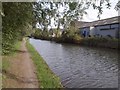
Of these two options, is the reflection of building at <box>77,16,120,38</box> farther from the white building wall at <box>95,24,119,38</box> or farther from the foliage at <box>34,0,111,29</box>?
the foliage at <box>34,0,111,29</box>

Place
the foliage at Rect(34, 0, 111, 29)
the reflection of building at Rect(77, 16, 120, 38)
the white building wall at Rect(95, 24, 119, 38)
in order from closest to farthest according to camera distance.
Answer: the foliage at Rect(34, 0, 111, 29)
the reflection of building at Rect(77, 16, 120, 38)
the white building wall at Rect(95, 24, 119, 38)

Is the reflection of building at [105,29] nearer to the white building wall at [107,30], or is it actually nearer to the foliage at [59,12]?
the white building wall at [107,30]

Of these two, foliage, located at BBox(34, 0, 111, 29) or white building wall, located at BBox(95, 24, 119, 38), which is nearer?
foliage, located at BBox(34, 0, 111, 29)

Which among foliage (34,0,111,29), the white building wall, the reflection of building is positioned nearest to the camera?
foliage (34,0,111,29)

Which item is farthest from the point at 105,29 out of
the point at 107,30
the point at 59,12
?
the point at 59,12

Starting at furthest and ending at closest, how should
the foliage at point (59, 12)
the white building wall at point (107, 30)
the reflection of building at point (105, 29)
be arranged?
the white building wall at point (107, 30) → the reflection of building at point (105, 29) → the foliage at point (59, 12)

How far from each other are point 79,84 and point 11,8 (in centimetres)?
630

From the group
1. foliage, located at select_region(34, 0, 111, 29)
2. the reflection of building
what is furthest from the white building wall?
foliage, located at select_region(34, 0, 111, 29)

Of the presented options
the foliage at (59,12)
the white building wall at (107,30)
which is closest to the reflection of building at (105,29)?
the white building wall at (107,30)

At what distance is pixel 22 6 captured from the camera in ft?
37.6

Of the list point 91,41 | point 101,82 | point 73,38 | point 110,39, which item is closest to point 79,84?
point 101,82

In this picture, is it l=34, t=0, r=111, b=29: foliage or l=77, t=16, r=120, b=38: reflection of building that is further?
l=77, t=16, r=120, b=38: reflection of building

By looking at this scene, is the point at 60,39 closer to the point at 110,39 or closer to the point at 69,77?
the point at 110,39

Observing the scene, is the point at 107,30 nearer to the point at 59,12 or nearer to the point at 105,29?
the point at 105,29
